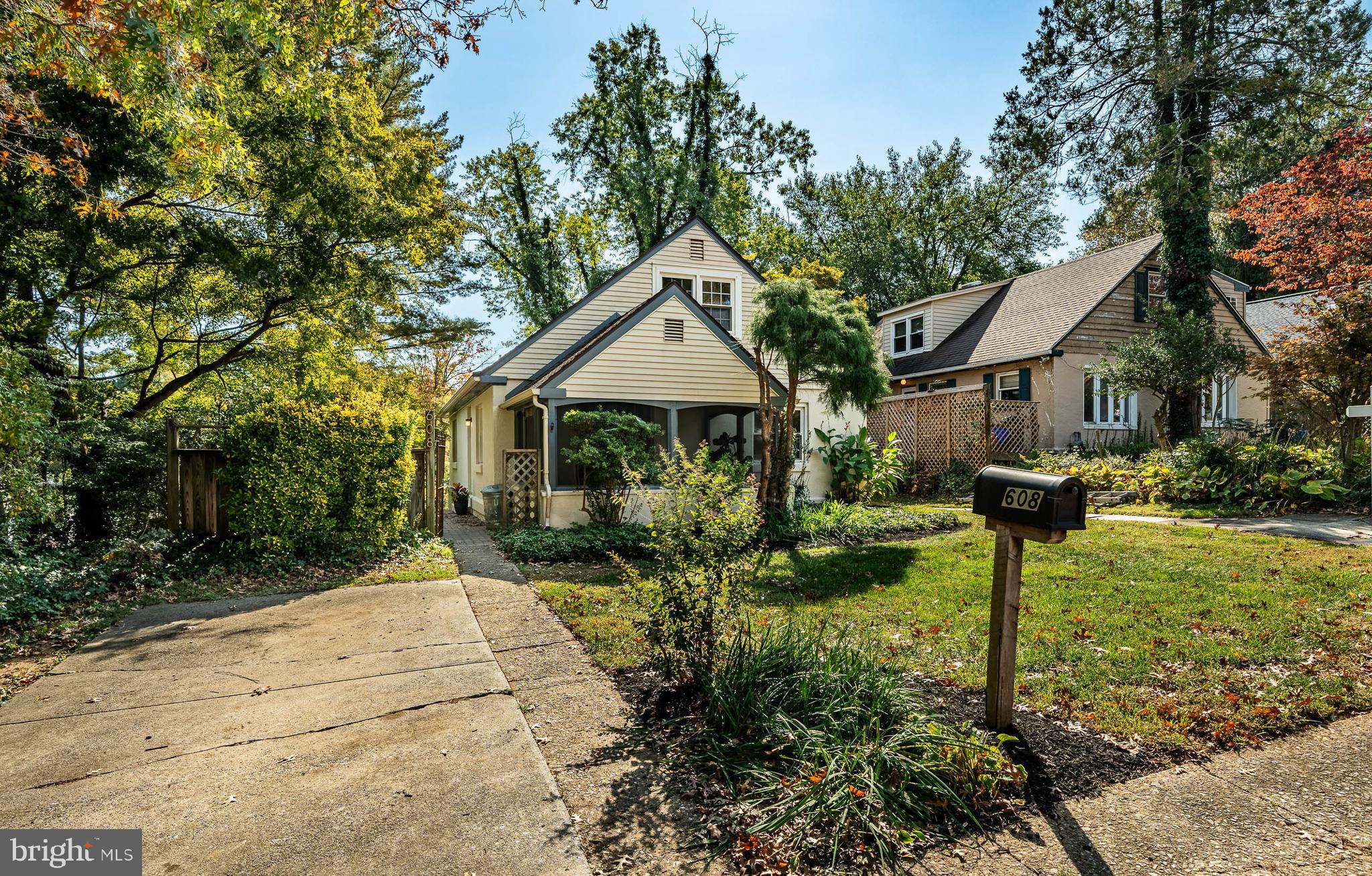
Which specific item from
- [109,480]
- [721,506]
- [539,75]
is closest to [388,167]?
[539,75]

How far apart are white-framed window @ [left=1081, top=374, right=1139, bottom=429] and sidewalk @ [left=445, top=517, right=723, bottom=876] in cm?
1734

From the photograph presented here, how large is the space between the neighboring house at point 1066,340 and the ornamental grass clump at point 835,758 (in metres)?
15.7

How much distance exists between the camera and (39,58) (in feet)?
16.4

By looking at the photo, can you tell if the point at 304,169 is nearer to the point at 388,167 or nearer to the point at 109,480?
the point at 388,167

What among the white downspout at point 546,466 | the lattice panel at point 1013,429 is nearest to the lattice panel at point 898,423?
the lattice panel at point 1013,429

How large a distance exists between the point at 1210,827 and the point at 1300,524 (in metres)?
9.13

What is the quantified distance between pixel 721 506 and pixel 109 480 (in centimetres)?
892

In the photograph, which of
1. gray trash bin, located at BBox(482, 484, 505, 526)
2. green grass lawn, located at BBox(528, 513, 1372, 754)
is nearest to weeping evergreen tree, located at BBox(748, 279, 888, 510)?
green grass lawn, located at BBox(528, 513, 1372, 754)

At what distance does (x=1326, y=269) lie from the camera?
1230 cm

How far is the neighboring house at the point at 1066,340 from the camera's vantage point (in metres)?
17.9

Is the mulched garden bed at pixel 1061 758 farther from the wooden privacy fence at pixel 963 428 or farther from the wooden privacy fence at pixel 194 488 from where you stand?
the wooden privacy fence at pixel 963 428

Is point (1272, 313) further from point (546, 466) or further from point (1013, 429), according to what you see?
point (546, 466)

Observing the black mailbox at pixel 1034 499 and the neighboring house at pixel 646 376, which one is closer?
the black mailbox at pixel 1034 499

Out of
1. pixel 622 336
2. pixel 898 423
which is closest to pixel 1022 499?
pixel 622 336
